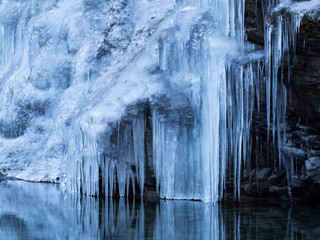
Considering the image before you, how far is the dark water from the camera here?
689 cm

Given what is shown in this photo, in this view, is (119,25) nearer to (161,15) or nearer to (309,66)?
(161,15)

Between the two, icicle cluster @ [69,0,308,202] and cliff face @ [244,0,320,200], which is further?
icicle cluster @ [69,0,308,202]

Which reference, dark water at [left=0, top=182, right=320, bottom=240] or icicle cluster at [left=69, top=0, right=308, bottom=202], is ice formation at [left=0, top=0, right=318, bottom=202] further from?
dark water at [left=0, top=182, right=320, bottom=240]

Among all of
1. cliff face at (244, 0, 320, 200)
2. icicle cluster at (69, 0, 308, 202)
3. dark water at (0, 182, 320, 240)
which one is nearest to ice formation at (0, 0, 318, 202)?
icicle cluster at (69, 0, 308, 202)

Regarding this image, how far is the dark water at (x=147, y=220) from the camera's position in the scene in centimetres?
689

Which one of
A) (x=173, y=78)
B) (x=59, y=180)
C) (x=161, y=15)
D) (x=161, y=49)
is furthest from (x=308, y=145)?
(x=59, y=180)

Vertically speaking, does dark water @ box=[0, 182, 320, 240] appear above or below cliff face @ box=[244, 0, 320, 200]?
below

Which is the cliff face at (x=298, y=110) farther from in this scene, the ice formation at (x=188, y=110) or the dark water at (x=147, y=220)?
the dark water at (x=147, y=220)

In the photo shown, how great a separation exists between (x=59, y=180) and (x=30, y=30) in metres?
7.84

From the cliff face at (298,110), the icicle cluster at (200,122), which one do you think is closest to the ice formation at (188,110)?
the icicle cluster at (200,122)

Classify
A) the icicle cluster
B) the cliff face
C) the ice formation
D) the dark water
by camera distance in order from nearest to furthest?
1. the dark water
2. the cliff face
3. the ice formation
4. the icicle cluster

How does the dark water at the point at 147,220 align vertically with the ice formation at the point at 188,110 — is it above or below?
below

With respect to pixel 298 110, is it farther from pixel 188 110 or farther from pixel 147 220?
pixel 147 220

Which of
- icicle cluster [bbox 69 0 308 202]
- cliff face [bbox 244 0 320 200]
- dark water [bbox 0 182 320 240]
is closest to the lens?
dark water [bbox 0 182 320 240]
